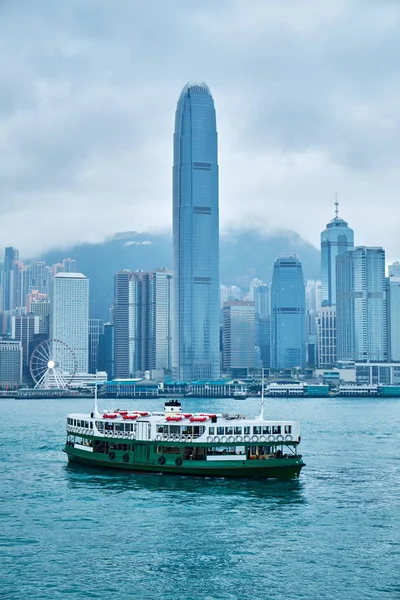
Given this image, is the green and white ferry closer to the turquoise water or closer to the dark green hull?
the dark green hull

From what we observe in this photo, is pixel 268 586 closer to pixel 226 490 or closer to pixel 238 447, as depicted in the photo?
pixel 226 490

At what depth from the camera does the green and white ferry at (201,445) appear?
58.4 metres

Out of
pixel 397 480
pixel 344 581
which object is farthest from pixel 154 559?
pixel 397 480

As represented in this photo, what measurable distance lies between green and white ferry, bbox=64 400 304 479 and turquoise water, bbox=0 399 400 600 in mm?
984

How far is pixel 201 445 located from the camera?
59125 mm

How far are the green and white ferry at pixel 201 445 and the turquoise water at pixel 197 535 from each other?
3.23 ft

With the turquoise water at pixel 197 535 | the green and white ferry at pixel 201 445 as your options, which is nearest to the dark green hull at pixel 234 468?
the green and white ferry at pixel 201 445

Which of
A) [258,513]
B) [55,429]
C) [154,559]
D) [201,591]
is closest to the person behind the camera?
[201,591]

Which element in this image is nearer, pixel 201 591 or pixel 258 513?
pixel 201 591

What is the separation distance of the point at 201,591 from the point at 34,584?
6900 millimetres

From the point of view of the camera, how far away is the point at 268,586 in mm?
34719

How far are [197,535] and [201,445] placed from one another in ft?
53.4

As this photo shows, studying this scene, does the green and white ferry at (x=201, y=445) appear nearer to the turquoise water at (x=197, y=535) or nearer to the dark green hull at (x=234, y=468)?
the dark green hull at (x=234, y=468)

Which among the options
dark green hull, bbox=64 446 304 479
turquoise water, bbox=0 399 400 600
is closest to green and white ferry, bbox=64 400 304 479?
dark green hull, bbox=64 446 304 479
